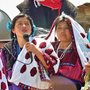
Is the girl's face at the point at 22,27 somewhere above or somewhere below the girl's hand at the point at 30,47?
above

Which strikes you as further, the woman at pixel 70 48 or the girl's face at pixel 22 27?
the girl's face at pixel 22 27

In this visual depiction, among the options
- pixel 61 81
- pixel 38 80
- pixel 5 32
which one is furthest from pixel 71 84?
pixel 5 32

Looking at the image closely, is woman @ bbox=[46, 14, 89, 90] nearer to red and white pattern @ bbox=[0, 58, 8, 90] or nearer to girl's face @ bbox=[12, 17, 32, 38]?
girl's face @ bbox=[12, 17, 32, 38]

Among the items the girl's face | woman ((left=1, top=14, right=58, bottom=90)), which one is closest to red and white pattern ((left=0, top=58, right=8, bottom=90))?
woman ((left=1, top=14, right=58, bottom=90))

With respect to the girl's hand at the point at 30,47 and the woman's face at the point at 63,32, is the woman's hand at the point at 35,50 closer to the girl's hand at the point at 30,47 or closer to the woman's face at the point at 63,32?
the girl's hand at the point at 30,47

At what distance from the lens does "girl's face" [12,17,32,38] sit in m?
2.17

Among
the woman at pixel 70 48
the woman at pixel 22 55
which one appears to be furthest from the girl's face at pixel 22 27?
the woman at pixel 70 48

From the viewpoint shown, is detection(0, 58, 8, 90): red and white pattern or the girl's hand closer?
the girl's hand

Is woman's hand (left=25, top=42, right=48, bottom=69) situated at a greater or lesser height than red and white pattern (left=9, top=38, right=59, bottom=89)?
greater

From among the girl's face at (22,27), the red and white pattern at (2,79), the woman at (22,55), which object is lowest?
the red and white pattern at (2,79)

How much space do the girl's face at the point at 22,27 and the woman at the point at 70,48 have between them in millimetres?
132

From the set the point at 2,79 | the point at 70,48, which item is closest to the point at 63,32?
the point at 70,48

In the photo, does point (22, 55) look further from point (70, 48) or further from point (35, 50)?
point (70, 48)

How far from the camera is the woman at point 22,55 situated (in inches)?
81.3
